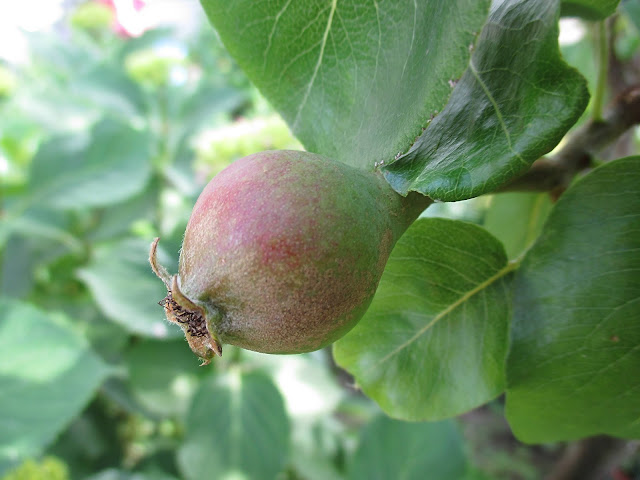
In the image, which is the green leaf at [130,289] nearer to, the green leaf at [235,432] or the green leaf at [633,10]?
the green leaf at [235,432]

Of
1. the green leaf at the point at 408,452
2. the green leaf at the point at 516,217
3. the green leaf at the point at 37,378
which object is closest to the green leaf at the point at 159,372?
the green leaf at the point at 37,378

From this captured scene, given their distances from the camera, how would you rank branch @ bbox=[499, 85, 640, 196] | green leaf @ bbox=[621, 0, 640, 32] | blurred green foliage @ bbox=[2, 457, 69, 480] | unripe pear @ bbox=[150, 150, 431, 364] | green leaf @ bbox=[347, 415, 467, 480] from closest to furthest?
unripe pear @ bbox=[150, 150, 431, 364]
branch @ bbox=[499, 85, 640, 196]
green leaf @ bbox=[621, 0, 640, 32]
blurred green foliage @ bbox=[2, 457, 69, 480]
green leaf @ bbox=[347, 415, 467, 480]

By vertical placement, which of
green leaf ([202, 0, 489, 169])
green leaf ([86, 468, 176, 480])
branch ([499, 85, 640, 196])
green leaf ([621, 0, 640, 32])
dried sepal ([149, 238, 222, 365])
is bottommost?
green leaf ([86, 468, 176, 480])

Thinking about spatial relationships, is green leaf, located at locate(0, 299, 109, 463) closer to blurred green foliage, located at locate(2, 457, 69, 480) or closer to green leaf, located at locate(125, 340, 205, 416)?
blurred green foliage, located at locate(2, 457, 69, 480)

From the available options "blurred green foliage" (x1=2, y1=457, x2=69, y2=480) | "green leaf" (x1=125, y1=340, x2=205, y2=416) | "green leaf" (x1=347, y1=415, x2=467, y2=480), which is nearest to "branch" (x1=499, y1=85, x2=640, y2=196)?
"green leaf" (x1=347, y1=415, x2=467, y2=480)

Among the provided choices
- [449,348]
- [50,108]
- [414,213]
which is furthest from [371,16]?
[50,108]

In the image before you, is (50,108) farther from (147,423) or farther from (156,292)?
(147,423)

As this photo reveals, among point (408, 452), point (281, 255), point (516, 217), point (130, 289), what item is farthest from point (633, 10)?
point (130, 289)
